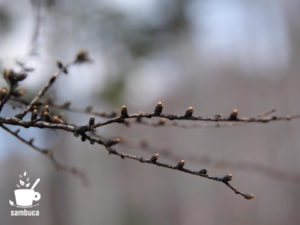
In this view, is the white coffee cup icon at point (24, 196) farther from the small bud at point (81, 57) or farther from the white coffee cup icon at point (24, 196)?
the small bud at point (81, 57)

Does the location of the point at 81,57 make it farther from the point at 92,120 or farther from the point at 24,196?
the point at 24,196

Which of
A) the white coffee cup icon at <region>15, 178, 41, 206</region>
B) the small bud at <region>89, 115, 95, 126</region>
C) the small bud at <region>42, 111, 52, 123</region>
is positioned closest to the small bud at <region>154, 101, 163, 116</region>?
the small bud at <region>89, 115, 95, 126</region>

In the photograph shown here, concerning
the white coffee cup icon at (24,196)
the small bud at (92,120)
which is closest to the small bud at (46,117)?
the small bud at (92,120)

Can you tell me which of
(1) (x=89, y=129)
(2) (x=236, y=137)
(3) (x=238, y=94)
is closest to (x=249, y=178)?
(2) (x=236, y=137)

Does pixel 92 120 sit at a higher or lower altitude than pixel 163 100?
lower

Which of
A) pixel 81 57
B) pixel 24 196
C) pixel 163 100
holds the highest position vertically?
pixel 163 100

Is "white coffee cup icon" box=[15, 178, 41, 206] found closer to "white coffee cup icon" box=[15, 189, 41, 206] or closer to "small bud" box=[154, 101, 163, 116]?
"white coffee cup icon" box=[15, 189, 41, 206]

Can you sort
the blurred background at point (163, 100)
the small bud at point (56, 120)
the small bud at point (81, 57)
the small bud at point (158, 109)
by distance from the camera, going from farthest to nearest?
the blurred background at point (163, 100)
the small bud at point (81, 57)
the small bud at point (56, 120)
the small bud at point (158, 109)

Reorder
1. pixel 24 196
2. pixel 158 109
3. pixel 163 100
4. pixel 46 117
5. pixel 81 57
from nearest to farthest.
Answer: pixel 158 109 < pixel 46 117 < pixel 81 57 < pixel 24 196 < pixel 163 100

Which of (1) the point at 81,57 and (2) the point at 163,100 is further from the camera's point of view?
(2) the point at 163,100

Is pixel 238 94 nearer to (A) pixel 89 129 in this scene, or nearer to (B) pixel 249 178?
(B) pixel 249 178

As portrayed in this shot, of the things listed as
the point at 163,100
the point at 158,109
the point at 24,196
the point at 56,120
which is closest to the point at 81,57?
Result: the point at 56,120
